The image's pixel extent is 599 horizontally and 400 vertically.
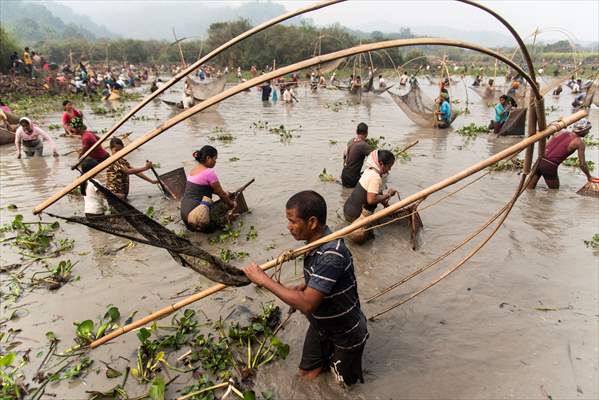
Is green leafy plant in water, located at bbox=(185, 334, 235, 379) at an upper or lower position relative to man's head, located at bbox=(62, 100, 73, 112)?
lower

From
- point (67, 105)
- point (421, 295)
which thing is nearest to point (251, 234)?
point (421, 295)

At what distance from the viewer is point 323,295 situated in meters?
1.95

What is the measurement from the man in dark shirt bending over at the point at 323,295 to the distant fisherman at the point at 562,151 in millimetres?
4938

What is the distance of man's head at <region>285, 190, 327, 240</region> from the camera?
6.59 feet

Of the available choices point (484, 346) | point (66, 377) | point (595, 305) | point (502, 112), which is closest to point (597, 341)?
point (595, 305)

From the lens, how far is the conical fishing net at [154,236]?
86.7 inches

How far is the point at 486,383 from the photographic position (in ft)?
8.68

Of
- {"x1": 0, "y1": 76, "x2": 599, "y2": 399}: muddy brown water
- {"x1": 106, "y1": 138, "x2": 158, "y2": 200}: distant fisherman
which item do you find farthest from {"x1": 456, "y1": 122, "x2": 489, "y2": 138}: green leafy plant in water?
{"x1": 106, "y1": 138, "x2": 158, "y2": 200}: distant fisherman

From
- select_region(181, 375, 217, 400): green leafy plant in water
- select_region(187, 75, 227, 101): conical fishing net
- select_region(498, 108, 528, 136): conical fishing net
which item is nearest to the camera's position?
select_region(181, 375, 217, 400): green leafy plant in water

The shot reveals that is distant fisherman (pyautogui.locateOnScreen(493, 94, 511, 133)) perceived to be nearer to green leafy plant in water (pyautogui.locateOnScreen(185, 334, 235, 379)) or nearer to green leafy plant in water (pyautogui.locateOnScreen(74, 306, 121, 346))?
green leafy plant in water (pyautogui.locateOnScreen(185, 334, 235, 379))

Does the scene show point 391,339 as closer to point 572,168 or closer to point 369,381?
point 369,381

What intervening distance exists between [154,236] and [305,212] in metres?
1.06

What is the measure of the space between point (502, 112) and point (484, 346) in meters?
9.65

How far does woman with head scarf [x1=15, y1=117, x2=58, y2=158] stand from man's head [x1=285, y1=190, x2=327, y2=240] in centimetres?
822
